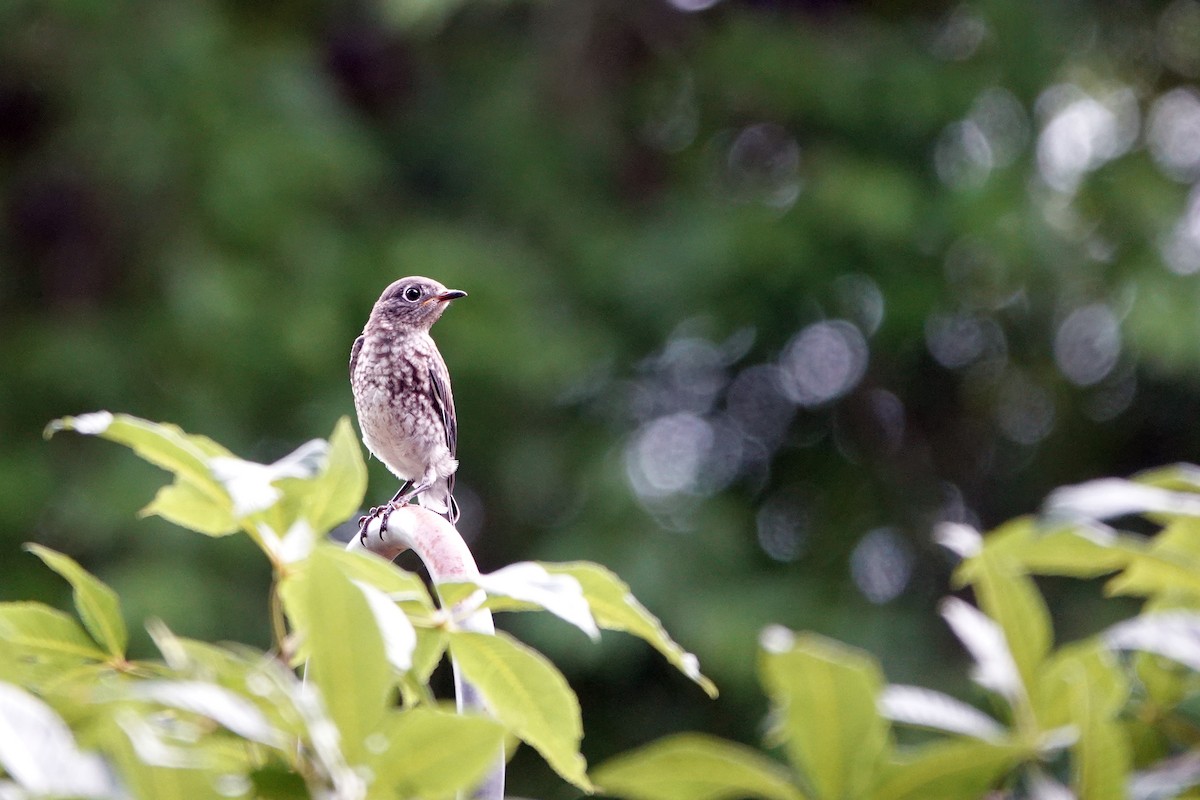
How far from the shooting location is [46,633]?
110 centimetres

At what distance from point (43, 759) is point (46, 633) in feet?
1.22

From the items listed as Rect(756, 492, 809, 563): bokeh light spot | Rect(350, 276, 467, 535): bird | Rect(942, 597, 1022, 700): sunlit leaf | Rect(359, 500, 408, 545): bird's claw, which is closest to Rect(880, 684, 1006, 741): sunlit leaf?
Rect(942, 597, 1022, 700): sunlit leaf

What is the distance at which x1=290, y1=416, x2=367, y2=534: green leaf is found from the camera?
113 centimetres

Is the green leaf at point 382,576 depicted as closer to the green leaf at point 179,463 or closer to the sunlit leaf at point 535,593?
the sunlit leaf at point 535,593

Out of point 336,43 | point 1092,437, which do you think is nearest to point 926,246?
point 1092,437

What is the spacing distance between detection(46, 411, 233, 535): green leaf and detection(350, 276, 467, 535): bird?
1801 mm

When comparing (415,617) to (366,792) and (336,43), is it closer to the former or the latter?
(366,792)

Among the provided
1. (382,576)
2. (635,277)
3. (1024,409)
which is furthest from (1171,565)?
(1024,409)

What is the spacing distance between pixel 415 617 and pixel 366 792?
263 millimetres

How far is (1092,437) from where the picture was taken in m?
7.51

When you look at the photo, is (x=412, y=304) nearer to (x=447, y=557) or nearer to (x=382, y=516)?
(x=382, y=516)

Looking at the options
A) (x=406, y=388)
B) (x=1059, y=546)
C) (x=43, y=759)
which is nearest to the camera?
(x=43, y=759)

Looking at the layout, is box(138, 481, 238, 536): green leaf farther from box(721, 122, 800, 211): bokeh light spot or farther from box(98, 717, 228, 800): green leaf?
box(721, 122, 800, 211): bokeh light spot

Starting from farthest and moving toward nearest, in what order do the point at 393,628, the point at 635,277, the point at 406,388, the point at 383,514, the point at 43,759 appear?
the point at 635,277 → the point at 406,388 → the point at 383,514 → the point at 393,628 → the point at 43,759
